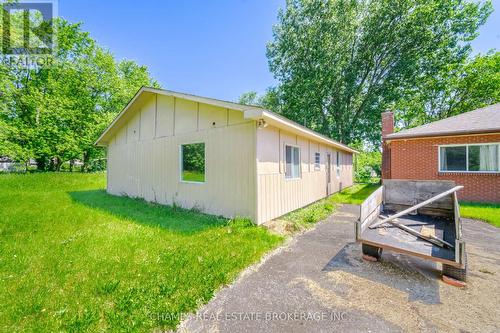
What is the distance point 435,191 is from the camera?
14.9 feet

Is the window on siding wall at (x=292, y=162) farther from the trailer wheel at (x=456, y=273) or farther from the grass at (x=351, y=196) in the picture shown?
the trailer wheel at (x=456, y=273)

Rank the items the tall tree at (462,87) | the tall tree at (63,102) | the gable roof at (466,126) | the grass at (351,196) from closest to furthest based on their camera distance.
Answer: the gable roof at (466,126), the grass at (351,196), the tall tree at (63,102), the tall tree at (462,87)

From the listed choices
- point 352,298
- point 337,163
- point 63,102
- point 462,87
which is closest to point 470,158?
point 337,163

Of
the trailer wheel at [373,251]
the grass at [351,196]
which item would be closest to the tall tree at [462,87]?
the grass at [351,196]

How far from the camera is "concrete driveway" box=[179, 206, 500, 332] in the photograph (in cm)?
215

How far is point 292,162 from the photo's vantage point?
6.91 m

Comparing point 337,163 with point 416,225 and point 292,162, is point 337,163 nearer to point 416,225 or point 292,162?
point 292,162

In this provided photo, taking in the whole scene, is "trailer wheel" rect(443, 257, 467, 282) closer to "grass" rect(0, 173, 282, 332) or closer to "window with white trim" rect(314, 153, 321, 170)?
"grass" rect(0, 173, 282, 332)

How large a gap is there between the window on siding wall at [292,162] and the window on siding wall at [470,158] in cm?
724

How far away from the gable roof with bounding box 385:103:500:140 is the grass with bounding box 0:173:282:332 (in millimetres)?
9253

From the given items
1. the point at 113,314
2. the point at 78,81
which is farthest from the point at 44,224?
the point at 78,81

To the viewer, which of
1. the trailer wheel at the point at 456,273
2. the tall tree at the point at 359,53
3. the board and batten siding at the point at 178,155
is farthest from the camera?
the tall tree at the point at 359,53

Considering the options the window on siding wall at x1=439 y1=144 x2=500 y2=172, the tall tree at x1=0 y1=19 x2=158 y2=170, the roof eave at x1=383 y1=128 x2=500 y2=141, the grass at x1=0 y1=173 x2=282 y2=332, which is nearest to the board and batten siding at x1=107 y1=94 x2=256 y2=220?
the grass at x1=0 y1=173 x2=282 y2=332

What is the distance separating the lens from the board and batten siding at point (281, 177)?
5293mm
